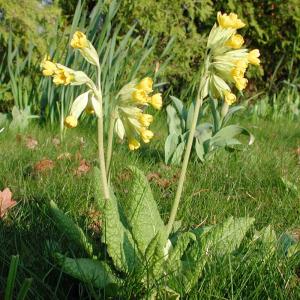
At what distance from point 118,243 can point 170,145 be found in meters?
1.45

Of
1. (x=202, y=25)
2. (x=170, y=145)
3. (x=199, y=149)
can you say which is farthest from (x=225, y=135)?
(x=202, y=25)

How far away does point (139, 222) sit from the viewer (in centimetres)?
126

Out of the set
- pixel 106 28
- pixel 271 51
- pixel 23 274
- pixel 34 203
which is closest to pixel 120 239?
pixel 23 274

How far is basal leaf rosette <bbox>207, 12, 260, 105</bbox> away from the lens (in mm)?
1170

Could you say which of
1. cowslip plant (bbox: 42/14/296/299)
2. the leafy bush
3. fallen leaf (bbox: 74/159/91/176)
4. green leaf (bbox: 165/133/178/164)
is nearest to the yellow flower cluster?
cowslip plant (bbox: 42/14/296/299)

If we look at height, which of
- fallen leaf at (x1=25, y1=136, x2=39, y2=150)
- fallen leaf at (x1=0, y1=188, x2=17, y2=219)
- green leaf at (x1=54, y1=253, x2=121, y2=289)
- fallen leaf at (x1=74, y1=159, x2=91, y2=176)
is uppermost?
green leaf at (x1=54, y1=253, x2=121, y2=289)

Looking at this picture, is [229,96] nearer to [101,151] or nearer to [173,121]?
[101,151]

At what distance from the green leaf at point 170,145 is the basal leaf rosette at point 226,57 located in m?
1.39

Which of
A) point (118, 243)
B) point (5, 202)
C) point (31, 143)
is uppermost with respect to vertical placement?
point (118, 243)

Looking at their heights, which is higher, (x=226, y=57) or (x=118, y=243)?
(x=226, y=57)

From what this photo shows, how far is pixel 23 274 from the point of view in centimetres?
126

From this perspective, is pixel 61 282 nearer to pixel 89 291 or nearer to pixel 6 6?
pixel 89 291

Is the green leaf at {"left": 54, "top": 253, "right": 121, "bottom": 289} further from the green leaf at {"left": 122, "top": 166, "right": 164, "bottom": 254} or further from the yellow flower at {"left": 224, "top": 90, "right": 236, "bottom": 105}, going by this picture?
the yellow flower at {"left": 224, "top": 90, "right": 236, "bottom": 105}

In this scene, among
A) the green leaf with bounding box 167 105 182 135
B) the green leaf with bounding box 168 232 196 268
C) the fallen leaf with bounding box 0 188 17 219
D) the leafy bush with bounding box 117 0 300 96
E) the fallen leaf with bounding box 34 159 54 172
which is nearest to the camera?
the green leaf with bounding box 168 232 196 268
